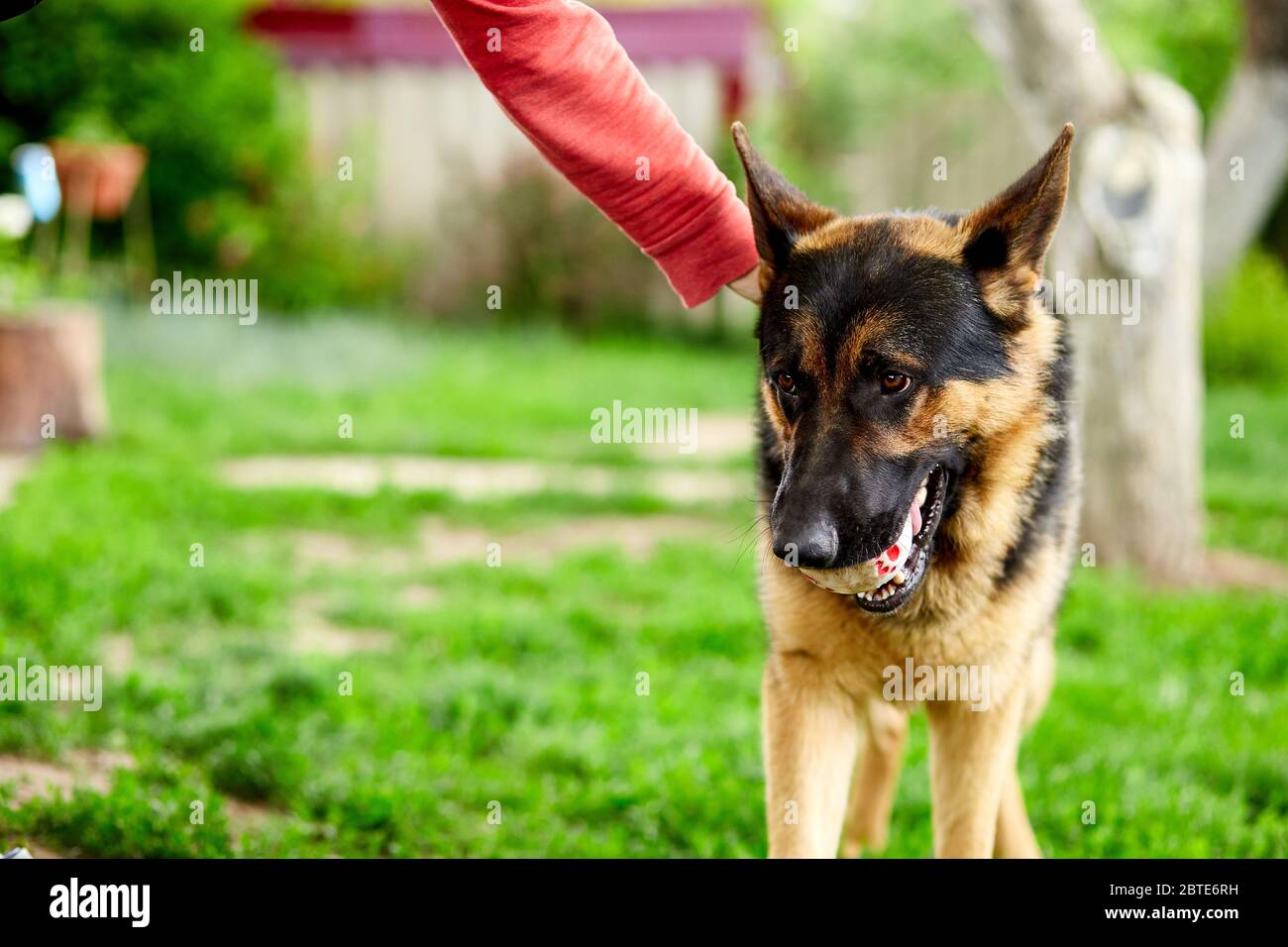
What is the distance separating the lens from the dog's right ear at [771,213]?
9.86 ft

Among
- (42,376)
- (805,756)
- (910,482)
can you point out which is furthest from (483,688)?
(42,376)

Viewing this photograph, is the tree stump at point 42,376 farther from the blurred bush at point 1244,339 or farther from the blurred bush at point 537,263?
the blurred bush at point 1244,339

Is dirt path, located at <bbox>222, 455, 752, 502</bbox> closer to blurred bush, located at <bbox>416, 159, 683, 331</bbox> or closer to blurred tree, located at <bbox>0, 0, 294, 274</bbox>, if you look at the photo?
blurred tree, located at <bbox>0, 0, 294, 274</bbox>

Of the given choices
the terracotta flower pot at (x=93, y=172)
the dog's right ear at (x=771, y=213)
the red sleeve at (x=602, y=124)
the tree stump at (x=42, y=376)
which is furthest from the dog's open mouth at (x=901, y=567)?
the terracotta flower pot at (x=93, y=172)

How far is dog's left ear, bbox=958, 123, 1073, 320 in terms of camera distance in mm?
2791

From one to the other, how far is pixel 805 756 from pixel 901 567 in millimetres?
575

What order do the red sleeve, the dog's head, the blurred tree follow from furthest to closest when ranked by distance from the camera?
the blurred tree → the red sleeve → the dog's head

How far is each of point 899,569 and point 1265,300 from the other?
35.2 ft

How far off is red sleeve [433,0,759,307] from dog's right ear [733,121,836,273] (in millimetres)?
161

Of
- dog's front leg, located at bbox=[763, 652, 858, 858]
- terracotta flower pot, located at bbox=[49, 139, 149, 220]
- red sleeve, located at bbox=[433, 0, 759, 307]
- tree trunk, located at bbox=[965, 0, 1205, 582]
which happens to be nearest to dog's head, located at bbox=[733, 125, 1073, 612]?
red sleeve, located at bbox=[433, 0, 759, 307]

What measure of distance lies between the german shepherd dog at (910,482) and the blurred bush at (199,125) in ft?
35.6

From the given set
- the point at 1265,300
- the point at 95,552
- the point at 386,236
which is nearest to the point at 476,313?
the point at 386,236

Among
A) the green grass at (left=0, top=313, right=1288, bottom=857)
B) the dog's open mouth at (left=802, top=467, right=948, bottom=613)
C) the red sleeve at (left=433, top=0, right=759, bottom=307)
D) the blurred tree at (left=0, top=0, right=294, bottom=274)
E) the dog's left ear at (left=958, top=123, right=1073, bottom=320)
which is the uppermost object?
the blurred tree at (left=0, top=0, right=294, bottom=274)
